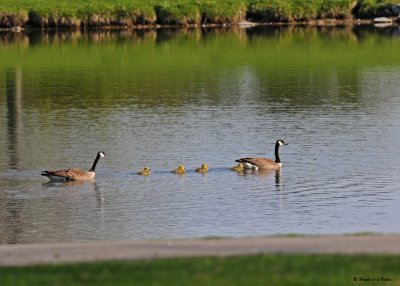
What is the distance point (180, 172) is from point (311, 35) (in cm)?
5745

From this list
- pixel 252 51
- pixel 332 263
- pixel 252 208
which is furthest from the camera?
pixel 252 51

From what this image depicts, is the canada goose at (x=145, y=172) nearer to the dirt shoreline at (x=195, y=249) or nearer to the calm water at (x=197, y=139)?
the calm water at (x=197, y=139)

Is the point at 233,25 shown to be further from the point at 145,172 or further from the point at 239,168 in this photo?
the point at 145,172

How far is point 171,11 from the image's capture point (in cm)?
10069

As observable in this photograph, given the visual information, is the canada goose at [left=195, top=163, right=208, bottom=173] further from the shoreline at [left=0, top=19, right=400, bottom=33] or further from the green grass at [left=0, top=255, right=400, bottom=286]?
the shoreline at [left=0, top=19, right=400, bottom=33]

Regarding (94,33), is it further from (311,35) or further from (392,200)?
(392,200)

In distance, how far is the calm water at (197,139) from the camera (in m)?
27.6

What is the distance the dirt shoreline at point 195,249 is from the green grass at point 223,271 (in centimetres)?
70

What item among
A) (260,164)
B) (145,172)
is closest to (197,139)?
(260,164)

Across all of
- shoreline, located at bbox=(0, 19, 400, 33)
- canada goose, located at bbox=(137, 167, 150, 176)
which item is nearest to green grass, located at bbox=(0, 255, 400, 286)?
canada goose, located at bbox=(137, 167, 150, 176)

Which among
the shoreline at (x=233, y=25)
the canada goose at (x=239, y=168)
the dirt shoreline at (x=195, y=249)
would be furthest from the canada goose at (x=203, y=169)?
the shoreline at (x=233, y=25)

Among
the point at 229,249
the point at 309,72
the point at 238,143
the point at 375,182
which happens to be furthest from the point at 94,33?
the point at 229,249

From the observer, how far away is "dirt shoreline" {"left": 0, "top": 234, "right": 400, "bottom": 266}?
17.1 m

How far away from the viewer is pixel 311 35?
295ft
